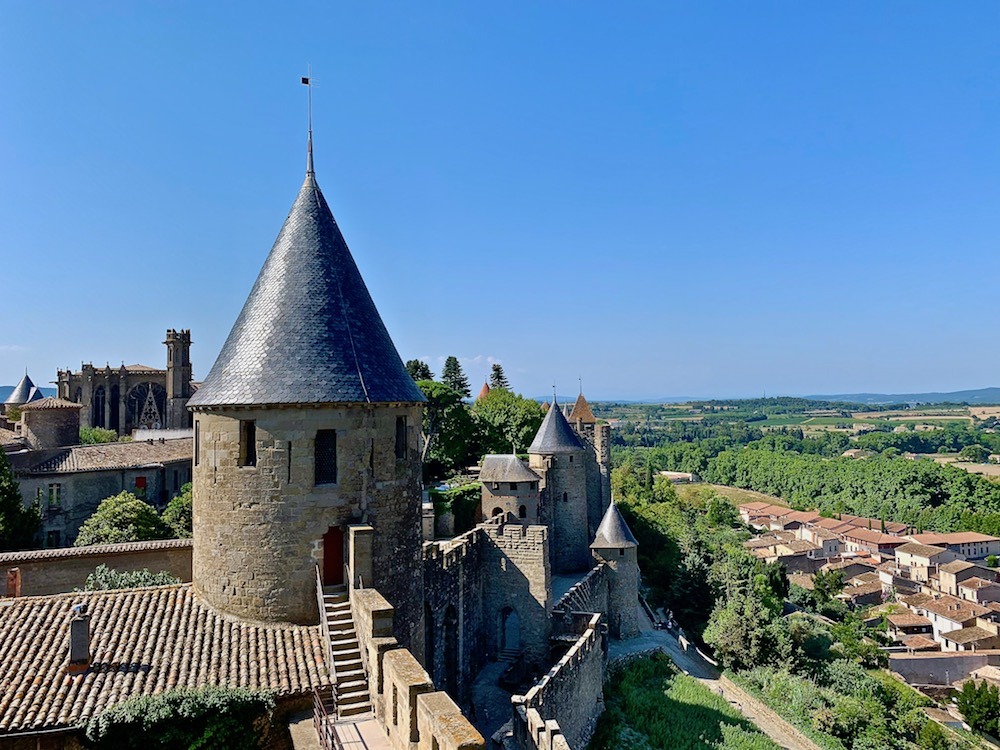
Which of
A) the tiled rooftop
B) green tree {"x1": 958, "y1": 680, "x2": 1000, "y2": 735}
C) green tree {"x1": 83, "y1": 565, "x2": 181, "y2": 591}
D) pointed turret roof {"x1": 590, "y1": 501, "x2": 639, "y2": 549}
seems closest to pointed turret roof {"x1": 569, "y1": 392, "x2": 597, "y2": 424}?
pointed turret roof {"x1": 590, "y1": 501, "x2": 639, "y2": 549}

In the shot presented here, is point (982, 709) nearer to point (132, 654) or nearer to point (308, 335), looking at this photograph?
point (308, 335)

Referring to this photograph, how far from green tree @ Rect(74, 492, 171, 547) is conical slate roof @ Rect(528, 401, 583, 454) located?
20.1 metres

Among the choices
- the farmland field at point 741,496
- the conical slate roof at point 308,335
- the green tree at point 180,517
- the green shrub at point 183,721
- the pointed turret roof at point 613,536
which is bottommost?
the farmland field at point 741,496

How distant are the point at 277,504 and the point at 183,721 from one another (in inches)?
149

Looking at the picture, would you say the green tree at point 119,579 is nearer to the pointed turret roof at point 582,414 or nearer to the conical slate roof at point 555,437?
the conical slate roof at point 555,437

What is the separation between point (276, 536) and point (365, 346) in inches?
162

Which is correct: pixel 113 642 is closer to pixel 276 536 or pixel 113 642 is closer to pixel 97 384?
pixel 276 536

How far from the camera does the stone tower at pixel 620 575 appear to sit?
3362 centimetres

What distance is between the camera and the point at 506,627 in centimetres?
2662

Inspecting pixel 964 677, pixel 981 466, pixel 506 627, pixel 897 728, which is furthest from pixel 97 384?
pixel 981 466

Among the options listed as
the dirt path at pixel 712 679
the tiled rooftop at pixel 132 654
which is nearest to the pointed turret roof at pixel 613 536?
the dirt path at pixel 712 679

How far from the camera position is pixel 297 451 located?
12258 mm

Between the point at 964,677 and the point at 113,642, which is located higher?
the point at 113,642

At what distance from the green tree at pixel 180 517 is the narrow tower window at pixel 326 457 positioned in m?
21.4
